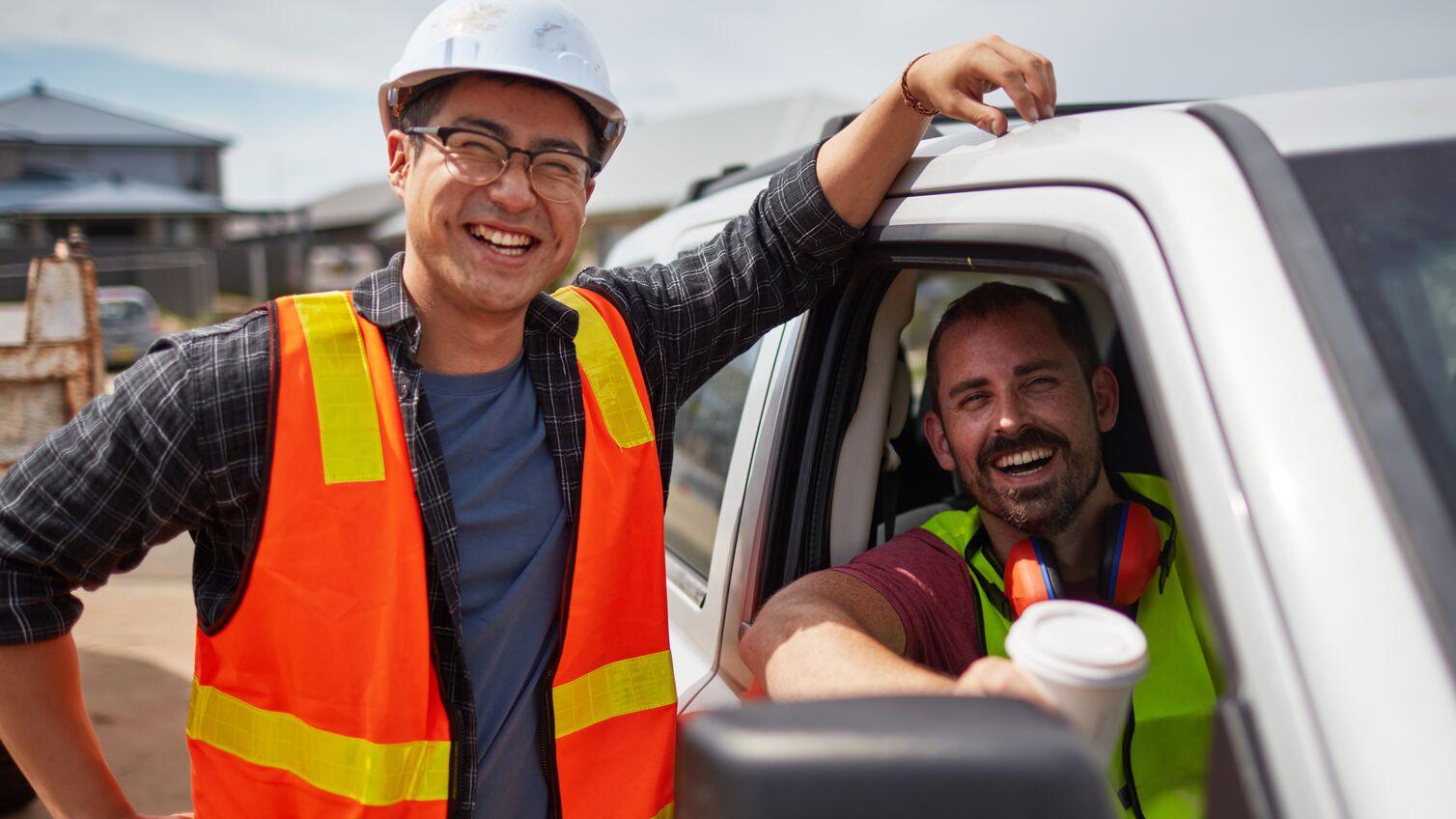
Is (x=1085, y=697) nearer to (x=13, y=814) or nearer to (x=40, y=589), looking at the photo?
(x=40, y=589)

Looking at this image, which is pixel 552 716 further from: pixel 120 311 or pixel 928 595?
pixel 120 311

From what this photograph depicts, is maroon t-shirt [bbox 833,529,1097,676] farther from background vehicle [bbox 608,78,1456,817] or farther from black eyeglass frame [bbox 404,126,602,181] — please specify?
black eyeglass frame [bbox 404,126,602,181]

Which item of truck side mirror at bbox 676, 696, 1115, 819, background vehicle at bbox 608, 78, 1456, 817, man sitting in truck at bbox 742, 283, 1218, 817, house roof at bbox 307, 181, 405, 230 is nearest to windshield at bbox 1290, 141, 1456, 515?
background vehicle at bbox 608, 78, 1456, 817

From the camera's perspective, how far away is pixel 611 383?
192cm

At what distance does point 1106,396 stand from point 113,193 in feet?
115

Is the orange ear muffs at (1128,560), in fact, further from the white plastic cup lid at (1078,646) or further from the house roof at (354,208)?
the house roof at (354,208)

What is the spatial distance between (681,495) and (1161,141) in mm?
1823

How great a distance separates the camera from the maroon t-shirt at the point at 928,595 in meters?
1.91

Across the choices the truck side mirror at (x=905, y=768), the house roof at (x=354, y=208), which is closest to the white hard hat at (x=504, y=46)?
the truck side mirror at (x=905, y=768)

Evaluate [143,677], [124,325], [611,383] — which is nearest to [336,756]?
[611,383]

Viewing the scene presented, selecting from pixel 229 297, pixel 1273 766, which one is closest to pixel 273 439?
pixel 1273 766

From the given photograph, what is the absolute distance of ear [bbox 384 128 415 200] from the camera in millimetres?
1943

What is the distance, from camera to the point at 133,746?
4.23 metres

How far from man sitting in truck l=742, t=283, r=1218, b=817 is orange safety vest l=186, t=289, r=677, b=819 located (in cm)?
44
